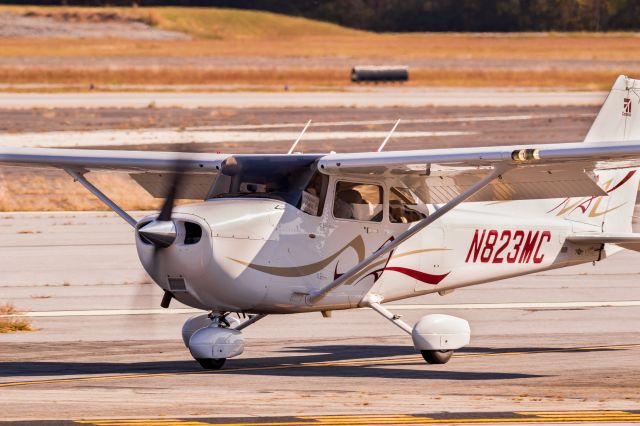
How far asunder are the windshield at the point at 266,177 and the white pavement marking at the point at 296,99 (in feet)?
149

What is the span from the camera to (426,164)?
1307cm

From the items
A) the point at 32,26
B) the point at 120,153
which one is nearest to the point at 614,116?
the point at 120,153

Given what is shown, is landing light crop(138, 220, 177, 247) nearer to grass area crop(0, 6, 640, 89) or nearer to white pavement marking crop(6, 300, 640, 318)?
white pavement marking crop(6, 300, 640, 318)

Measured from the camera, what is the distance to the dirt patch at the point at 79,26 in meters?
127

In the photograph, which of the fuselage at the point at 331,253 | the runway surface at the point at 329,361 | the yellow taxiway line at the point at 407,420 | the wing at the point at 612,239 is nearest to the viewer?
the yellow taxiway line at the point at 407,420

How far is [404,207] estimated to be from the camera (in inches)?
549

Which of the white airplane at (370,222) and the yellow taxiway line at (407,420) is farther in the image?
the white airplane at (370,222)

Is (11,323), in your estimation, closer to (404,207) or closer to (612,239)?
(404,207)

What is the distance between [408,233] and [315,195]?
989 mm

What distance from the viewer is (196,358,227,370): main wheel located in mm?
13094

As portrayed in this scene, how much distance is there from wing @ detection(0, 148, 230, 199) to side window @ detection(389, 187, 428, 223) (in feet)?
5.80

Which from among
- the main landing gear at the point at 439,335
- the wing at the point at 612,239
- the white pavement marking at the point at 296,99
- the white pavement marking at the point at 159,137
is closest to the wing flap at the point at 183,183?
the main landing gear at the point at 439,335

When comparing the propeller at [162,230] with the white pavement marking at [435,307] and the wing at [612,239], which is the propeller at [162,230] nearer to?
the wing at [612,239]

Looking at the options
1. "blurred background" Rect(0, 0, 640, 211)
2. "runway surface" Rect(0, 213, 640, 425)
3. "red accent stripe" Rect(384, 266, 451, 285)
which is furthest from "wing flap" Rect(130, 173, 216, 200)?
"red accent stripe" Rect(384, 266, 451, 285)
